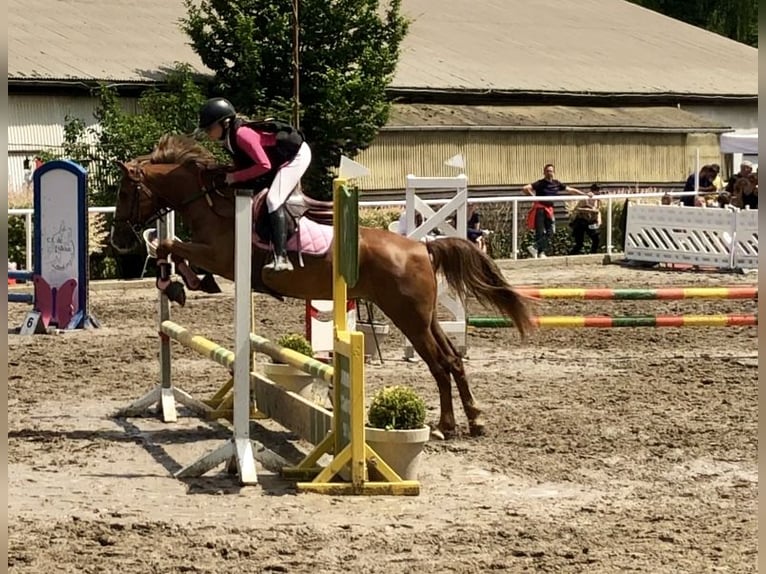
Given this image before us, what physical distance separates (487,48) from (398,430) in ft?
92.6

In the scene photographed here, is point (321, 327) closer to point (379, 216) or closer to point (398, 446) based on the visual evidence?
point (398, 446)

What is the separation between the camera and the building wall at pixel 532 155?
27844 millimetres

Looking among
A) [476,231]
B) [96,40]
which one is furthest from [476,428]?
[96,40]

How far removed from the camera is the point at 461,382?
8.16 meters

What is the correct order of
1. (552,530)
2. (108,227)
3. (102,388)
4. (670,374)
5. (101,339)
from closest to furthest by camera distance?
1. (552,530)
2. (102,388)
3. (670,374)
4. (101,339)
5. (108,227)

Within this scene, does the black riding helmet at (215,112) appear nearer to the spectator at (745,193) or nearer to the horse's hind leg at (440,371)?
the horse's hind leg at (440,371)

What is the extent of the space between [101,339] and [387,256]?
5.03 m

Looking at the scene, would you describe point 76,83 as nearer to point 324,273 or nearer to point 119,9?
point 119,9

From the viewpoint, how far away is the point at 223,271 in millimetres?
8086

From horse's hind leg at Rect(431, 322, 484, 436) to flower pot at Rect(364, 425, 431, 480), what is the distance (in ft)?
4.73

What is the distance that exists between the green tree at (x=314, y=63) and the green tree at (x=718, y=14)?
1010 inches

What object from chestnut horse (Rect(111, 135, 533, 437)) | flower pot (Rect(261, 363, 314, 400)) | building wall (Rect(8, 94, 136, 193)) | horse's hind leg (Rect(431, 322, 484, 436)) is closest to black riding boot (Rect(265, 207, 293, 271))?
chestnut horse (Rect(111, 135, 533, 437))

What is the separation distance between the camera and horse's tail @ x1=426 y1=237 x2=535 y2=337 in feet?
27.3

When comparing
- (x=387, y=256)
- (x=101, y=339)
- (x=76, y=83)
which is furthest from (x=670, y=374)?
(x=76, y=83)
